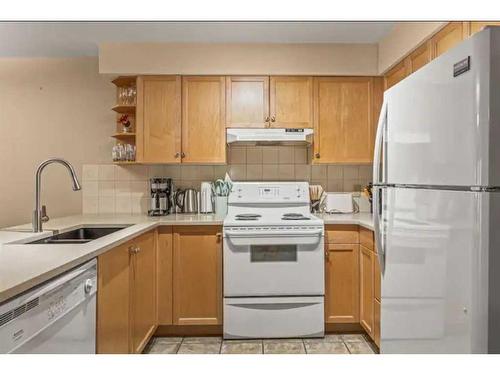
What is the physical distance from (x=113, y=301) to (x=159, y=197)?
4.75ft

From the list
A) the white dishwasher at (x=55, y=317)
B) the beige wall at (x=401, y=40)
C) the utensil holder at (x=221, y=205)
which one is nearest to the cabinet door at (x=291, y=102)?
the beige wall at (x=401, y=40)

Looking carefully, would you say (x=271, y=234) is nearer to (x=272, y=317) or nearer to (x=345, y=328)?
(x=272, y=317)

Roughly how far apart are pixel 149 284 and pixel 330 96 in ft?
6.43

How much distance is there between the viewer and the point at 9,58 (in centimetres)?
338

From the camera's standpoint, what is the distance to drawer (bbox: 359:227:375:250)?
2.57 m

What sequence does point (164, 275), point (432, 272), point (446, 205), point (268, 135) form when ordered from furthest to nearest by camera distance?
1. point (268, 135)
2. point (164, 275)
3. point (432, 272)
4. point (446, 205)

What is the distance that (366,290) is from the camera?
274 cm

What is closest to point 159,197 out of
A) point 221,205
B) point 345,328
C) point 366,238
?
point 221,205

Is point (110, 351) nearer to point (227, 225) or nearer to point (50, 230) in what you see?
point (50, 230)

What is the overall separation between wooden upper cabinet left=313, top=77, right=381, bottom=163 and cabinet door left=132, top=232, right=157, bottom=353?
1.47m

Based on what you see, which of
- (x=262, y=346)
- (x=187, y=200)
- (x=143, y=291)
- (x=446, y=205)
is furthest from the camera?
(x=187, y=200)

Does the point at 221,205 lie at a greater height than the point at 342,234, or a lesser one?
greater

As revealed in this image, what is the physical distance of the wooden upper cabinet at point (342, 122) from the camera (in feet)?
10.4
